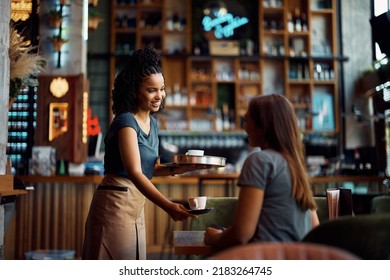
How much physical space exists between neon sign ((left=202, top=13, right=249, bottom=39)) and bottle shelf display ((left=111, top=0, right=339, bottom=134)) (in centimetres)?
28

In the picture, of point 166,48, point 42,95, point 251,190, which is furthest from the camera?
point 166,48

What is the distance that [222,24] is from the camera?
8953 mm

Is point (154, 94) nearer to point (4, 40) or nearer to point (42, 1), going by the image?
point (4, 40)

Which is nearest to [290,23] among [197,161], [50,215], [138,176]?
[50,215]

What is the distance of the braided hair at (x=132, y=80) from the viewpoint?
7.83ft

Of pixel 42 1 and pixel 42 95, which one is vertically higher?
pixel 42 1

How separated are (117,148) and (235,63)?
6658 mm

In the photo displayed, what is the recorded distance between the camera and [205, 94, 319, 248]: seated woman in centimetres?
177

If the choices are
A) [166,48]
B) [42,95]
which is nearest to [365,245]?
[42,95]

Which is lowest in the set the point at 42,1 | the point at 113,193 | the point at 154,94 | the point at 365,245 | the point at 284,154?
the point at 365,245

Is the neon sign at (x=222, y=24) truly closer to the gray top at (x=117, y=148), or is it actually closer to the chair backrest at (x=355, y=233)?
the gray top at (x=117, y=148)

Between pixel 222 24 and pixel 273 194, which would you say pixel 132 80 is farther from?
pixel 222 24

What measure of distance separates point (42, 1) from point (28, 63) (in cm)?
311

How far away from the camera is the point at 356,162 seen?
284 inches
